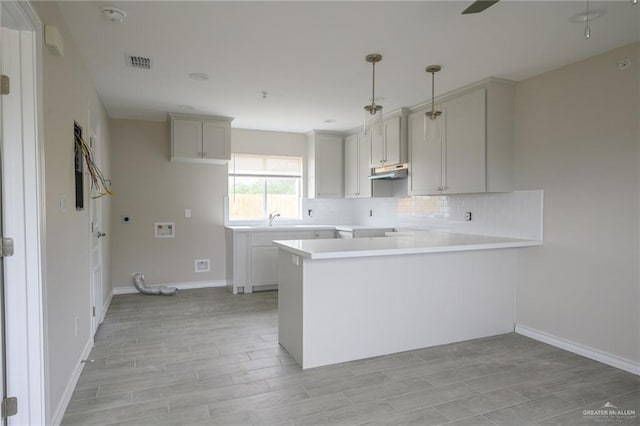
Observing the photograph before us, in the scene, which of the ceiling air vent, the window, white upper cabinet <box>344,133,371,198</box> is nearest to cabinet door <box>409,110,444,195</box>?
white upper cabinet <box>344,133,371,198</box>

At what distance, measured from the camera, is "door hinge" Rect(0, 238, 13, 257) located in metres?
1.72

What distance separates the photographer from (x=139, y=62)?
311 cm

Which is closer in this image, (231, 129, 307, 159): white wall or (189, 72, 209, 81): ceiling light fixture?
(189, 72, 209, 81): ceiling light fixture

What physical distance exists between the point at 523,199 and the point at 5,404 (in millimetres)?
3934

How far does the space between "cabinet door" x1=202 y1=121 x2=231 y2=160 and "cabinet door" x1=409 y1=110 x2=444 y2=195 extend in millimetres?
2461

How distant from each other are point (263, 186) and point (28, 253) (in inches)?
167


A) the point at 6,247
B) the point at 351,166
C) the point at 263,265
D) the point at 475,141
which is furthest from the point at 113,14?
the point at 351,166

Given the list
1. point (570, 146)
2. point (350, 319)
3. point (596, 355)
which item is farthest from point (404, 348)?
point (570, 146)

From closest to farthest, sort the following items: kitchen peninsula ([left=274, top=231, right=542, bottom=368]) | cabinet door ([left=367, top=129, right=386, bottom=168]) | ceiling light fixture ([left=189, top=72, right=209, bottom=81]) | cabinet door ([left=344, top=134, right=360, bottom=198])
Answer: kitchen peninsula ([left=274, top=231, right=542, bottom=368])
ceiling light fixture ([left=189, top=72, right=209, bottom=81])
cabinet door ([left=367, top=129, right=386, bottom=168])
cabinet door ([left=344, top=134, right=360, bottom=198])

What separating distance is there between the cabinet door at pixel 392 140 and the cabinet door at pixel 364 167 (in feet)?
1.57

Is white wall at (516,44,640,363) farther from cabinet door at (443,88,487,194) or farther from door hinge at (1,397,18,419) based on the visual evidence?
door hinge at (1,397,18,419)

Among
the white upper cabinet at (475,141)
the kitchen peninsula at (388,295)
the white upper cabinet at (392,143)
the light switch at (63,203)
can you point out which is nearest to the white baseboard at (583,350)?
the kitchen peninsula at (388,295)

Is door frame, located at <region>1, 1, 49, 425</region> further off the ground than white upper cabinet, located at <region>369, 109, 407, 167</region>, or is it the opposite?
white upper cabinet, located at <region>369, 109, 407, 167</region>


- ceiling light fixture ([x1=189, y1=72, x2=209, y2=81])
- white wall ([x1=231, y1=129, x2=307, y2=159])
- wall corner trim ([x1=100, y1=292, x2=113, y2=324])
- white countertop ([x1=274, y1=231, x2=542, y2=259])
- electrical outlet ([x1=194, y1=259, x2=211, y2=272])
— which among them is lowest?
wall corner trim ([x1=100, y1=292, x2=113, y2=324])
